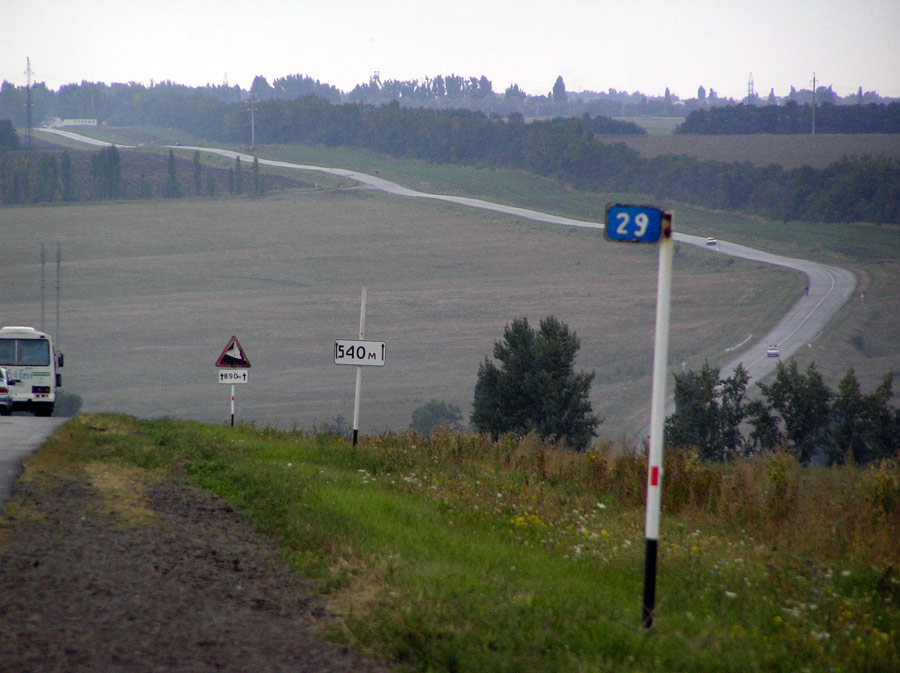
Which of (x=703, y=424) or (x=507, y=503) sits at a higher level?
(x=507, y=503)

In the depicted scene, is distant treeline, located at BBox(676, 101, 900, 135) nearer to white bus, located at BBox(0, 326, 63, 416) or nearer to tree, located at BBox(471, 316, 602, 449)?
tree, located at BBox(471, 316, 602, 449)

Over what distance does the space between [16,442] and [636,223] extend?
1141 cm

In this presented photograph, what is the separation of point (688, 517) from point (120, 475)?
23.2 ft

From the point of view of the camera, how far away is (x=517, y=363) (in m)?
46.6

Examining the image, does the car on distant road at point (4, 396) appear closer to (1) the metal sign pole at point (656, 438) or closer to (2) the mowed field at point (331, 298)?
(1) the metal sign pole at point (656, 438)

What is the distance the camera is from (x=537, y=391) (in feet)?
148

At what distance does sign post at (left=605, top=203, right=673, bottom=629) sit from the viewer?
5859mm

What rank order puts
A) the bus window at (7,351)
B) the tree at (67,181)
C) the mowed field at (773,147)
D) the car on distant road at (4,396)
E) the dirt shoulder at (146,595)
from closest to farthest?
1. the dirt shoulder at (146,595)
2. the car on distant road at (4,396)
3. the bus window at (7,351)
4. the tree at (67,181)
5. the mowed field at (773,147)

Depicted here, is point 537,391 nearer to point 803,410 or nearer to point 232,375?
point 803,410

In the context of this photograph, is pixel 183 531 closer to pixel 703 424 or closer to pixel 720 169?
pixel 703 424

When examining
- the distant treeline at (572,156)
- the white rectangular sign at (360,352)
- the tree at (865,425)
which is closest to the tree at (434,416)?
the tree at (865,425)

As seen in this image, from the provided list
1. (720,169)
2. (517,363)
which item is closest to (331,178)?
(720,169)

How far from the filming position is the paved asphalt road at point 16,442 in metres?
10.1

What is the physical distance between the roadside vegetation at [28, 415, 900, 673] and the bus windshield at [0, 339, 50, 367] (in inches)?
412
